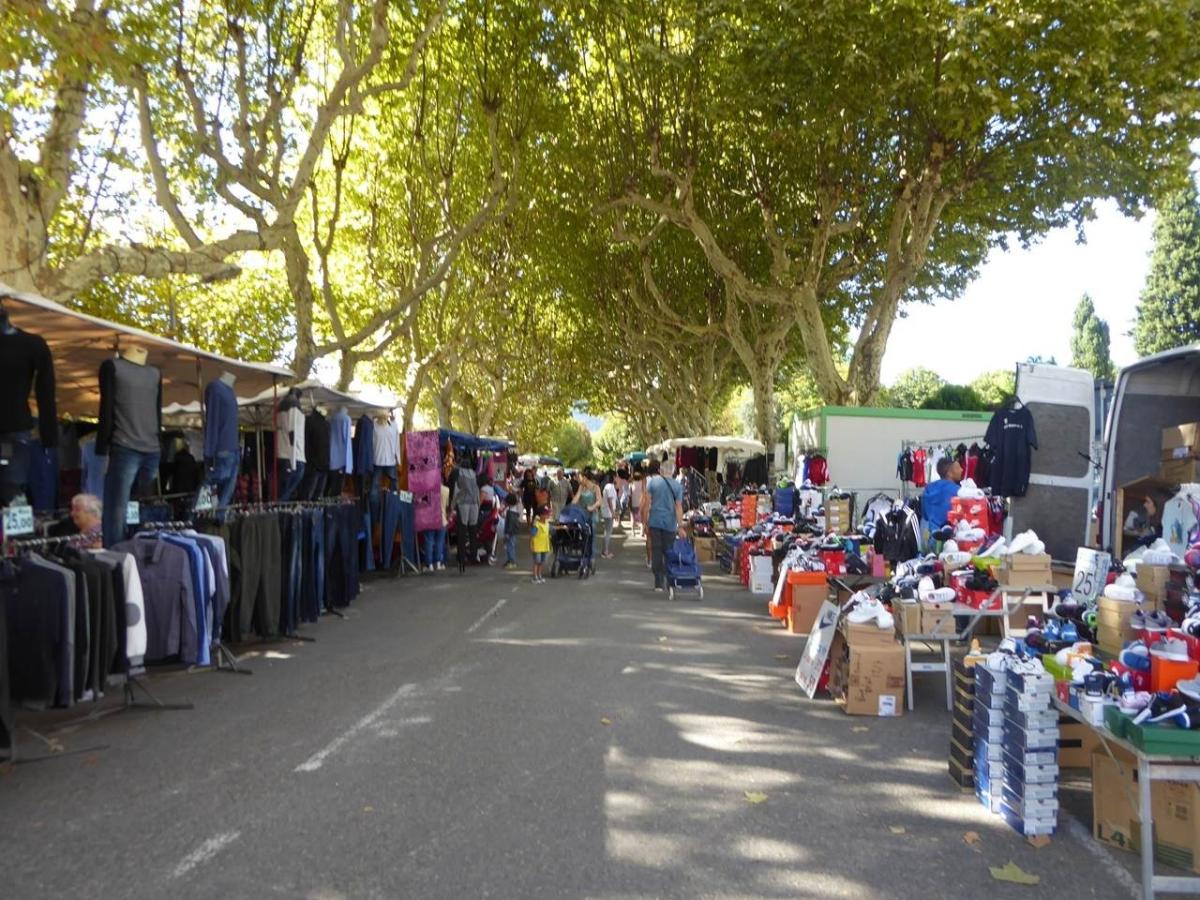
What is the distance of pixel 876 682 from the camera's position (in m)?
6.64

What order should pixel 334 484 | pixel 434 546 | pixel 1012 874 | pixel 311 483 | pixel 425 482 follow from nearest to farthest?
pixel 1012 874 < pixel 311 483 < pixel 334 484 < pixel 425 482 < pixel 434 546

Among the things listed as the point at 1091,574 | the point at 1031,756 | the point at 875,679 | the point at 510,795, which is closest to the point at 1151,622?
the point at 1031,756

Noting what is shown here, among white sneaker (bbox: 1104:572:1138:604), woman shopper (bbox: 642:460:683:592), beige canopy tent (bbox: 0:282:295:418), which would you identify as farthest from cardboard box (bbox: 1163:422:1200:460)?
beige canopy tent (bbox: 0:282:295:418)

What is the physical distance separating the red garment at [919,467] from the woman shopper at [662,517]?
5.12 meters

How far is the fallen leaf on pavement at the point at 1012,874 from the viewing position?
3.94 m

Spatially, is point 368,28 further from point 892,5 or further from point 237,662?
point 237,662

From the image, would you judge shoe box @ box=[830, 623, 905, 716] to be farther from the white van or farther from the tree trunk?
the tree trunk

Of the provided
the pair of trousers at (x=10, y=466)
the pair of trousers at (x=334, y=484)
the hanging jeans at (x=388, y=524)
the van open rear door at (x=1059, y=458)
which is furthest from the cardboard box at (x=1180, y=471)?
the hanging jeans at (x=388, y=524)

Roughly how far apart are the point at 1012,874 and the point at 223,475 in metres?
7.96

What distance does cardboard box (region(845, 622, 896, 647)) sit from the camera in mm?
6766

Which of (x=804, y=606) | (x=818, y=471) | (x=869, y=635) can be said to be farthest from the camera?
(x=818, y=471)

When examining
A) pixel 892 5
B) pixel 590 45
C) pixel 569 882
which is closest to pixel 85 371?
pixel 569 882

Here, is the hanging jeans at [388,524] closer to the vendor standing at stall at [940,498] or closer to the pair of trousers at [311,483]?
the pair of trousers at [311,483]

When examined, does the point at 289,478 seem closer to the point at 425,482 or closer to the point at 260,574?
the point at 260,574
